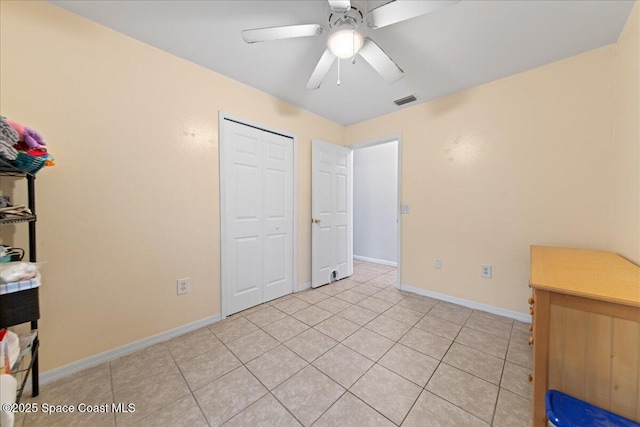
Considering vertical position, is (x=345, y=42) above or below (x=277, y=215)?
above

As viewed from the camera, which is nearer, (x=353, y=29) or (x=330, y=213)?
(x=353, y=29)

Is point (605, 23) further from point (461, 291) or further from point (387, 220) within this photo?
point (387, 220)

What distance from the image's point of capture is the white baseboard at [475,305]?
2115 millimetres

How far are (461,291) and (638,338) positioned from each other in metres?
1.65

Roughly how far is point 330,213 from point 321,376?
2.06 metres

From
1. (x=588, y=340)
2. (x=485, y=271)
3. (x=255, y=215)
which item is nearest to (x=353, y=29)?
(x=255, y=215)

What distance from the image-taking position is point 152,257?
5.82 feet

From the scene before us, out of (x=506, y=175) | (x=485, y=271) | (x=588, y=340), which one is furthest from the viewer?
(x=485, y=271)

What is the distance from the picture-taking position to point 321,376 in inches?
56.1

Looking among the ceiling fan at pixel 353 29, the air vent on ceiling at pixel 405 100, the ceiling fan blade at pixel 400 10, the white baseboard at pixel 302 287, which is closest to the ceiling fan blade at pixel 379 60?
the ceiling fan at pixel 353 29

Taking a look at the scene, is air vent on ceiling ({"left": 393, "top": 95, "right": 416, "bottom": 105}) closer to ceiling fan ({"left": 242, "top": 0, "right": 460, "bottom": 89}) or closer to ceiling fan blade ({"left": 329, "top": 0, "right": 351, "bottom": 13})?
ceiling fan ({"left": 242, "top": 0, "right": 460, "bottom": 89})

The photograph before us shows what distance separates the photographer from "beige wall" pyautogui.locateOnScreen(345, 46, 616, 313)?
1.82 m

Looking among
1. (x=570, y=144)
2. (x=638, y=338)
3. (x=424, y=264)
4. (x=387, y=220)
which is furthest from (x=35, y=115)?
(x=387, y=220)

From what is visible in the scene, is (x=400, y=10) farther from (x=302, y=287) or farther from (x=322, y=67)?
(x=302, y=287)
